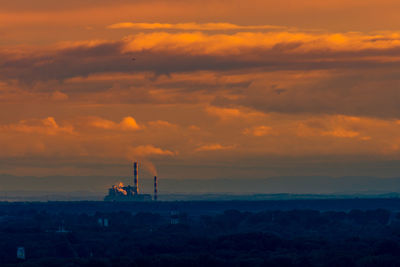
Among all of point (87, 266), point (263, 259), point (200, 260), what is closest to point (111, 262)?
point (87, 266)

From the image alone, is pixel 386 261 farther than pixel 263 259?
No

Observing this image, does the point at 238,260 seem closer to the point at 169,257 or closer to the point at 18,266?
the point at 169,257

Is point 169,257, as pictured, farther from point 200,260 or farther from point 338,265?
point 338,265

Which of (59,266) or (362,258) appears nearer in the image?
(59,266)

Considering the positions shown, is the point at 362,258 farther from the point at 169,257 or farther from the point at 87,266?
the point at 87,266

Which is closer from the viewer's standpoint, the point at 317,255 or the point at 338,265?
the point at 338,265

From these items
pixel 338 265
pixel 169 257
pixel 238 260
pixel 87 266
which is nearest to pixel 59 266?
pixel 87 266

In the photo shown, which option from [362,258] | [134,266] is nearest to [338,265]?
[362,258]
